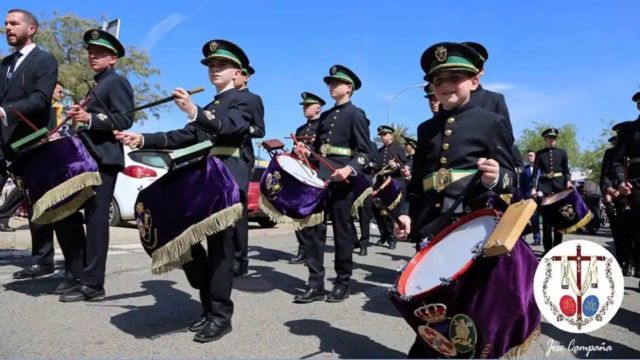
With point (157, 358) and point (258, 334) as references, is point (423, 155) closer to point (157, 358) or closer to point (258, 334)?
point (258, 334)

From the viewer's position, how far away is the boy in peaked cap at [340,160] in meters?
4.98

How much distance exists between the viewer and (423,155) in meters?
3.17

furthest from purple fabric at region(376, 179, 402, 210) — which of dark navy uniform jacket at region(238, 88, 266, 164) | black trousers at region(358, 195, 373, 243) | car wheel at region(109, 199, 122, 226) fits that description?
car wheel at region(109, 199, 122, 226)

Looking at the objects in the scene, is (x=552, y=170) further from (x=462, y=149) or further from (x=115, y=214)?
(x=115, y=214)

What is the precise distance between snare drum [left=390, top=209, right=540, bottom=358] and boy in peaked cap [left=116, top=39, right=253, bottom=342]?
1479 mm

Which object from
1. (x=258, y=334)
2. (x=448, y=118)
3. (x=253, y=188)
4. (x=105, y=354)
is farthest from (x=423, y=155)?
(x=253, y=188)

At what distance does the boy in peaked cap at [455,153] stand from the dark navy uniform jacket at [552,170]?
256 inches

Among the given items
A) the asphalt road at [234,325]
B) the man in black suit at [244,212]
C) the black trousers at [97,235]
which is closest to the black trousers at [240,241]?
the man in black suit at [244,212]

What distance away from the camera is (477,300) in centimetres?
232

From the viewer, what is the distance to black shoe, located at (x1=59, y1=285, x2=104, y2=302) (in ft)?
14.4

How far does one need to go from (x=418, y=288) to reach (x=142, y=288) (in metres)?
3.37

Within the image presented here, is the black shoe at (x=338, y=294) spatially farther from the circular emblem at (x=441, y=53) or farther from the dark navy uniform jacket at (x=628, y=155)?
the dark navy uniform jacket at (x=628, y=155)

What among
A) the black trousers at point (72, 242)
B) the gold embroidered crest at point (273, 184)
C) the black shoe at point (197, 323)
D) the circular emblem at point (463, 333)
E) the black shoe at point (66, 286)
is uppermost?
the gold embroidered crest at point (273, 184)

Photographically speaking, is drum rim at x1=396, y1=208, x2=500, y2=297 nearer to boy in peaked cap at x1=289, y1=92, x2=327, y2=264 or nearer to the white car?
boy in peaked cap at x1=289, y1=92, x2=327, y2=264
